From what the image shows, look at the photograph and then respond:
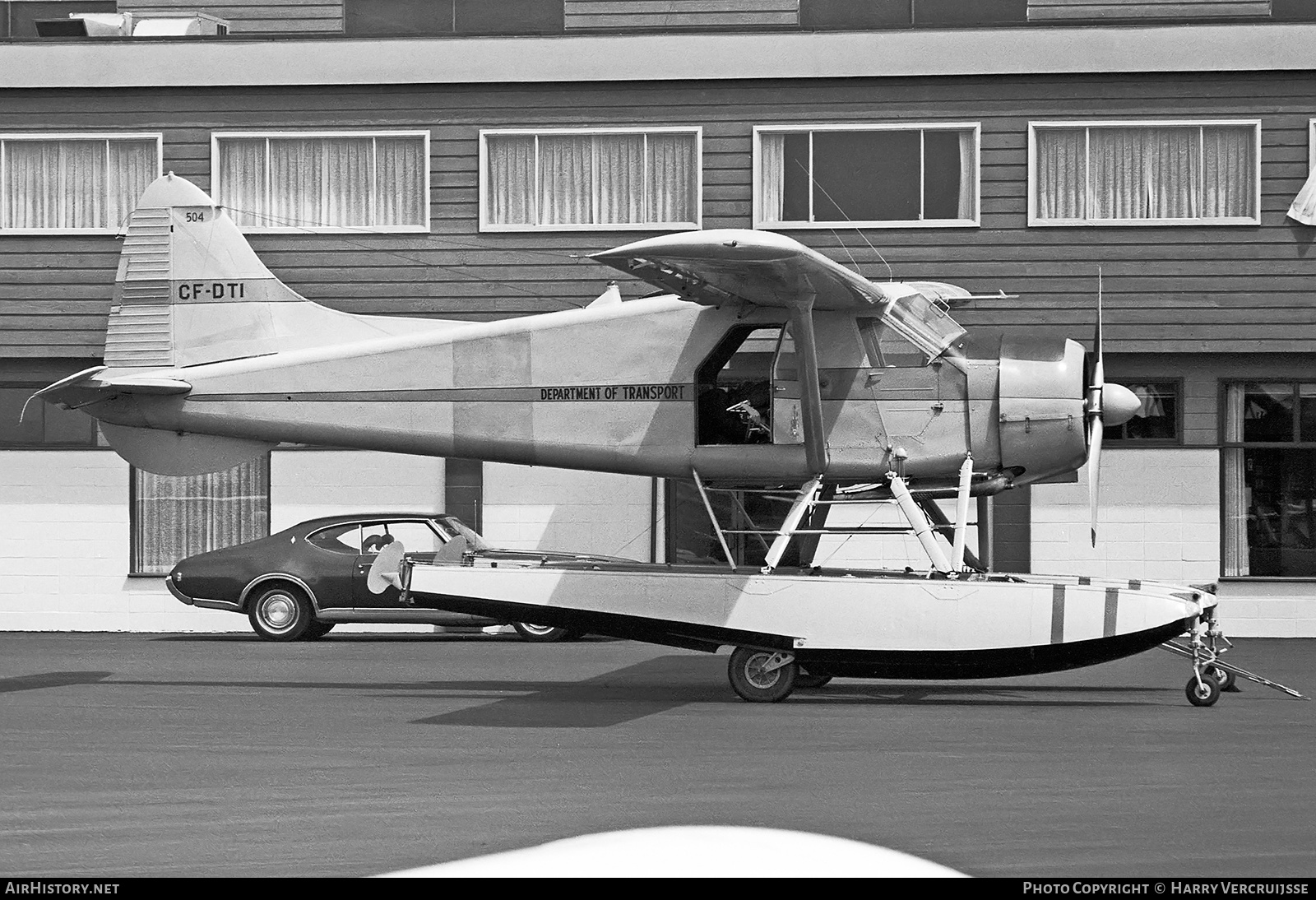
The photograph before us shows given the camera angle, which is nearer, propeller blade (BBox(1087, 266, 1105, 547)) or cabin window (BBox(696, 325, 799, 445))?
propeller blade (BBox(1087, 266, 1105, 547))

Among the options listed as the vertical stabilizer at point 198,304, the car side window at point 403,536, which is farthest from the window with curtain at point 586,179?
the vertical stabilizer at point 198,304

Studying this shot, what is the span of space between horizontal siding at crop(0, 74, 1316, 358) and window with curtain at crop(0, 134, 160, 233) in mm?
217

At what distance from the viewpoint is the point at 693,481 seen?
13281 mm

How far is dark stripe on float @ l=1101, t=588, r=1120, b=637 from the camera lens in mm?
11664

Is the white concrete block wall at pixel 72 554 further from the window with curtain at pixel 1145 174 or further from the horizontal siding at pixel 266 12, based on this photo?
the window with curtain at pixel 1145 174

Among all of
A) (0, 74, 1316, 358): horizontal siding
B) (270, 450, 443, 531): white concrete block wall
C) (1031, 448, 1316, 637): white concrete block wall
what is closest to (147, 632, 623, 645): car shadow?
(270, 450, 443, 531): white concrete block wall

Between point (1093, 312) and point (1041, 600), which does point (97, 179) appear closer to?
point (1093, 312)

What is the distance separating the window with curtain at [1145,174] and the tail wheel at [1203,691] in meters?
8.81

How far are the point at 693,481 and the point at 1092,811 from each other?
19.9ft

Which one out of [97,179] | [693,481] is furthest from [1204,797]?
[97,179]

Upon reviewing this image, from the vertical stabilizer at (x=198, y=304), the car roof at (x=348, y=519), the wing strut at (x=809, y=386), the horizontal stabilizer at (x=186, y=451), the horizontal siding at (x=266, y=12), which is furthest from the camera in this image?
the horizontal siding at (x=266, y=12)

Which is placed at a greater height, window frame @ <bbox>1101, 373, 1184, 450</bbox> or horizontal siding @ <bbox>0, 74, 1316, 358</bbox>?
horizontal siding @ <bbox>0, 74, 1316, 358</bbox>

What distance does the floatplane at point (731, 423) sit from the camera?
11.9m

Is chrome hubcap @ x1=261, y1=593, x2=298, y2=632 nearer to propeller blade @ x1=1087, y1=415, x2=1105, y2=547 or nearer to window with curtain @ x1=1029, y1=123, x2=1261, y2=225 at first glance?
propeller blade @ x1=1087, y1=415, x2=1105, y2=547
